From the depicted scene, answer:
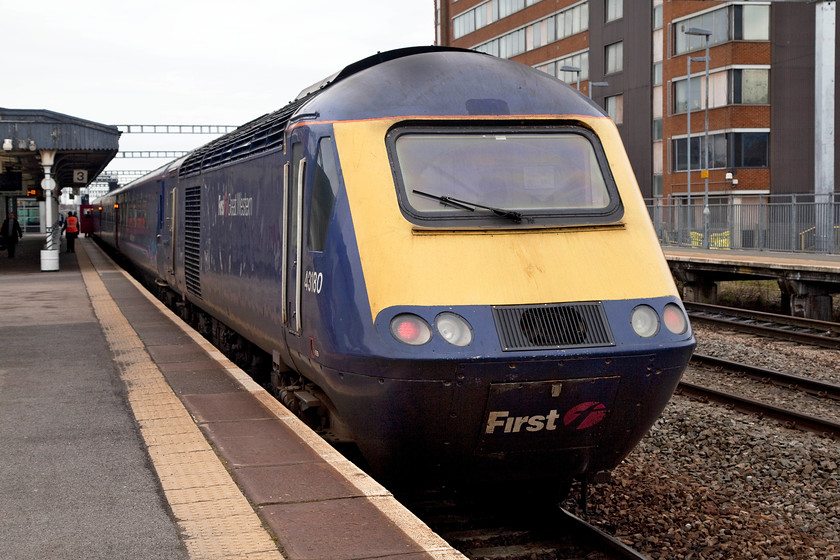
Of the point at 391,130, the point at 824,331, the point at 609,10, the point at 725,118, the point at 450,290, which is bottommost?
the point at 824,331

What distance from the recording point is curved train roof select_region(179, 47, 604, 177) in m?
6.60

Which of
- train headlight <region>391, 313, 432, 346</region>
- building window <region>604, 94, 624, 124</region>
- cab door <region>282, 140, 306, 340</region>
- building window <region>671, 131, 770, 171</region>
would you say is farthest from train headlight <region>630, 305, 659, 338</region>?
building window <region>604, 94, 624, 124</region>

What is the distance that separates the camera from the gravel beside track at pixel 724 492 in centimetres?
665

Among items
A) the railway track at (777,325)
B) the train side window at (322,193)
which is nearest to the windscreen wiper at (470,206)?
the train side window at (322,193)

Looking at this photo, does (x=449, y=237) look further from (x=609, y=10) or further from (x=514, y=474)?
(x=609, y=10)

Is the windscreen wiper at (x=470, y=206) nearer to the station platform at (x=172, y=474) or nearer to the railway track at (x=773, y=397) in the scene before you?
the station platform at (x=172, y=474)

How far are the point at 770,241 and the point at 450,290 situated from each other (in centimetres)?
2361

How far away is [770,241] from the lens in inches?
1078

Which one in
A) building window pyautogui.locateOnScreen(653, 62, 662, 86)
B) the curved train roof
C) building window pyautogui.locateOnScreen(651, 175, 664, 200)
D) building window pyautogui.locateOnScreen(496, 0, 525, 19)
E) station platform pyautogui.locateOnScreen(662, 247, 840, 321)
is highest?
building window pyautogui.locateOnScreen(496, 0, 525, 19)

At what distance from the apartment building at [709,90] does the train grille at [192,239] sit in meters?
29.3

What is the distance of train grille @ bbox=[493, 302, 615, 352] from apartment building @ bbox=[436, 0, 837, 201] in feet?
115

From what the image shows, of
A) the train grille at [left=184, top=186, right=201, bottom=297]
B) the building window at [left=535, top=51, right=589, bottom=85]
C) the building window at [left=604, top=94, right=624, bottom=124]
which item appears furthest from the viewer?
the building window at [left=535, top=51, right=589, bottom=85]

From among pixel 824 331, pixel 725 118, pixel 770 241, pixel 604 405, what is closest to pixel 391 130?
pixel 604 405

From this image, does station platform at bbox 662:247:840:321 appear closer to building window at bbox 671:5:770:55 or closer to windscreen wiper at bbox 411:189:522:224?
windscreen wiper at bbox 411:189:522:224
